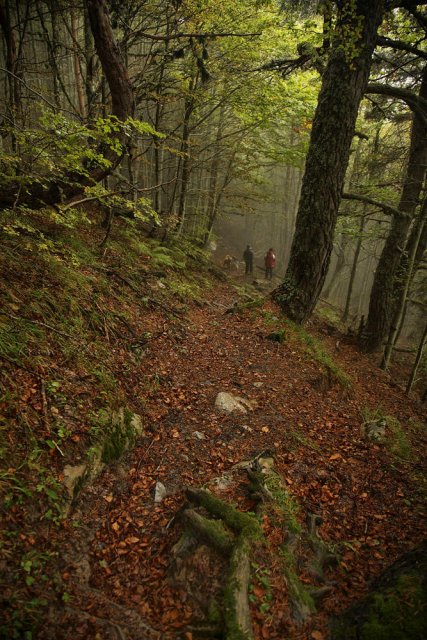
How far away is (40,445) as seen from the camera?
9.71ft

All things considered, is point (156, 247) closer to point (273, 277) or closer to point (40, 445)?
point (40, 445)

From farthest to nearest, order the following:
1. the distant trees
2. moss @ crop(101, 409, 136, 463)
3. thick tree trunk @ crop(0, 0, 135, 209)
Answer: thick tree trunk @ crop(0, 0, 135, 209), the distant trees, moss @ crop(101, 409, 136, 463)

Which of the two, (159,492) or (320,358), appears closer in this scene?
(159,492)

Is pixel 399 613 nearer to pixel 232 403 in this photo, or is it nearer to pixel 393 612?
pixel 393 612

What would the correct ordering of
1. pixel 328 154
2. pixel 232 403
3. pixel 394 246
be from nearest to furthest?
pixel 232 403 → pixel 328 154 → pixel 394 246

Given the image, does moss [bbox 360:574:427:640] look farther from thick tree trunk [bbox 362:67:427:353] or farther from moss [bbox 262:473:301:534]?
thick tree trunk [bbox 362:67:427:353]

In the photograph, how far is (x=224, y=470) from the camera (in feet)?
12.6

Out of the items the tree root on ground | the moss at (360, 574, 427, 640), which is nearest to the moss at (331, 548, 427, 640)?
the moss at (360, 574, 427, 640)

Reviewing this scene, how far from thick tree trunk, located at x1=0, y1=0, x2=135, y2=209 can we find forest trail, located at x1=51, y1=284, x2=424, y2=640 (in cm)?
313

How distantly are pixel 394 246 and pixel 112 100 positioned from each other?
7.89 meters

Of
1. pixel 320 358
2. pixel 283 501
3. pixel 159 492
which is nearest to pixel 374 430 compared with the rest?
pixel 320 358

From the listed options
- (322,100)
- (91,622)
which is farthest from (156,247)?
(91,622)

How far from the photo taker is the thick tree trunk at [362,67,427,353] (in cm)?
872

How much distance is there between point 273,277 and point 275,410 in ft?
53.8
